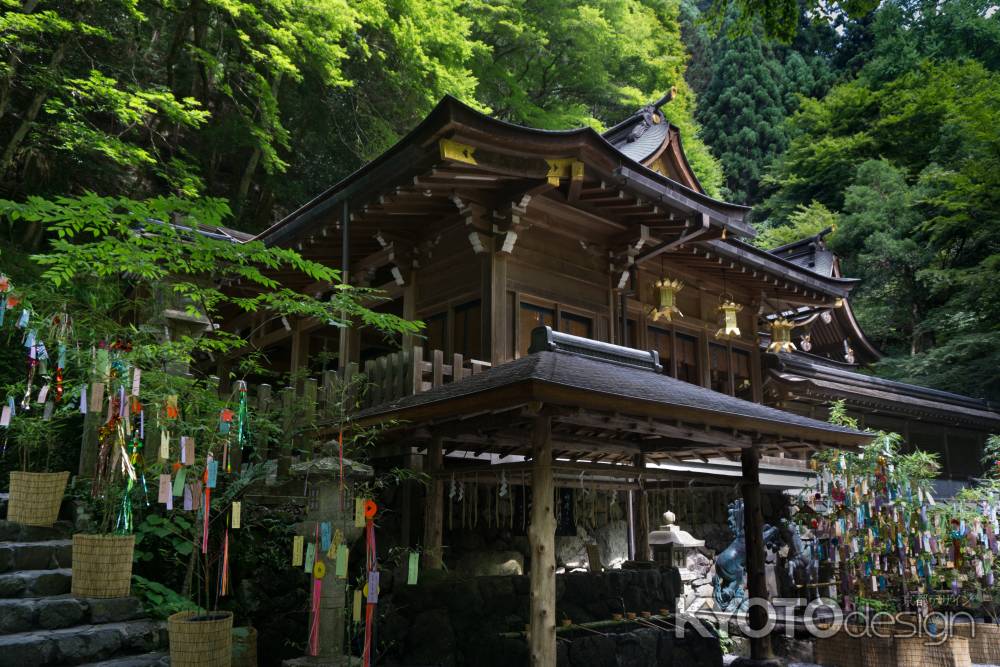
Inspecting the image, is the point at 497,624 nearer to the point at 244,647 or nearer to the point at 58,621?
the point at 244,647

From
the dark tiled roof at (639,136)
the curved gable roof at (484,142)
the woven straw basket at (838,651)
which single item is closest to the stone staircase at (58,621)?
the curved gable roof at (484,142)

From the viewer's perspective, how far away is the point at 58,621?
5.33 metres

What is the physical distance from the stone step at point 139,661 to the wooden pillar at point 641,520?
6.54 m

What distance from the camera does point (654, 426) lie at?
7.52 m

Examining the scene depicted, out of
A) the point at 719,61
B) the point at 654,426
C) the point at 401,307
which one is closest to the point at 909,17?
the point at 719,61

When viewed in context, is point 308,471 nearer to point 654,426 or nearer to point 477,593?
point 477,593

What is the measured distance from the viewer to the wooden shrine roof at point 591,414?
21.1ft

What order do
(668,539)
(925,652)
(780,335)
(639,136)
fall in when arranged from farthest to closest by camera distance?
(780,335), (639,136), (668,539), (925,652)

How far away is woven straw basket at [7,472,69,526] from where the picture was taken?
6305 millimetres

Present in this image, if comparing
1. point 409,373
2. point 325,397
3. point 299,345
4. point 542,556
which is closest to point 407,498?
point 409,373

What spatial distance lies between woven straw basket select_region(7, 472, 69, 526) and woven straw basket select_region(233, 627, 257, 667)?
6.77ft

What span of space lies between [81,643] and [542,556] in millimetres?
3775

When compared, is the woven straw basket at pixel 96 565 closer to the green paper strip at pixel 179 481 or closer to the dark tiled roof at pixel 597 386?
the green paper strip at pixel 179 481

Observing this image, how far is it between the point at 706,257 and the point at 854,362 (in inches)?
525
